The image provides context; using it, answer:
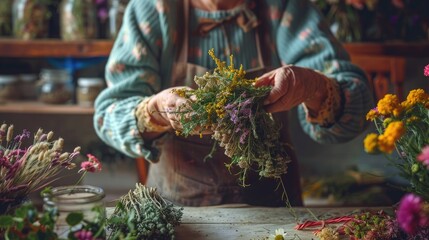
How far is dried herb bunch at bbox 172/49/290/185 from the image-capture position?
1269 mm

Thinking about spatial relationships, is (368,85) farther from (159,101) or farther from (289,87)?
(159,101)

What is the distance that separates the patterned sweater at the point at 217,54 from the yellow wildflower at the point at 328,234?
20.3 inches

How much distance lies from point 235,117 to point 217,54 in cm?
56

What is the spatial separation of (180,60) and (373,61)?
102 centimetres

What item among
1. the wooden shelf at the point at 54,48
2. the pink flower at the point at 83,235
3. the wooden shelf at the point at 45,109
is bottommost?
the wooden shelf at the point at 45,109

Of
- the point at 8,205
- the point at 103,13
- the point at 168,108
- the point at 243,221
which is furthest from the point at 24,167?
Answer: the point at 103,13

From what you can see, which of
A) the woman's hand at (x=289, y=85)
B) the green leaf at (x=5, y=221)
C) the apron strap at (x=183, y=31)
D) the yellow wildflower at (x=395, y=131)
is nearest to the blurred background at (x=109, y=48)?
the apron strap at (x=183, y=31)

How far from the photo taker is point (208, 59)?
1.77 meters

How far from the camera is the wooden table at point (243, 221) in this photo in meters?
1.29

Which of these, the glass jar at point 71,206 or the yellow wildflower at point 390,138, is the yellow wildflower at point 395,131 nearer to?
→ the yellow wildflower at point 390,138

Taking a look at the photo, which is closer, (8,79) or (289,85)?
(289,85)

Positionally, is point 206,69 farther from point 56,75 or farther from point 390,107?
point 56,75

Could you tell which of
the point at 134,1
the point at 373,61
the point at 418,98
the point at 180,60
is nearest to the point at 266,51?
the point at 180,60

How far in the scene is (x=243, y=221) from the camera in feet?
4.55
